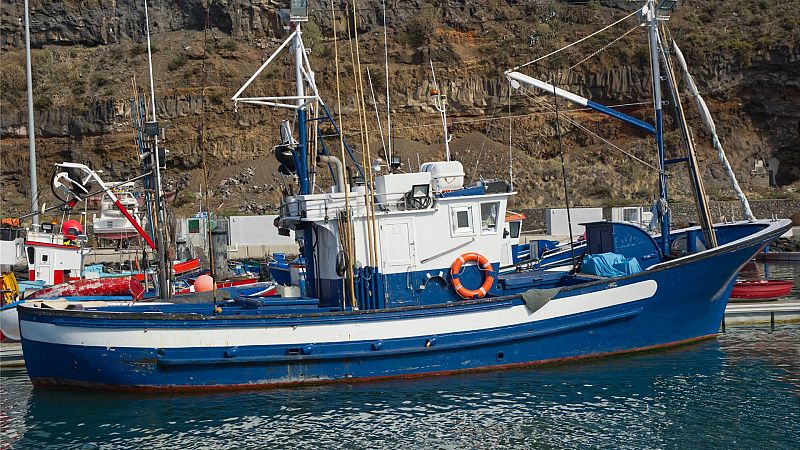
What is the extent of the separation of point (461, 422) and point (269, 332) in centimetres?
367

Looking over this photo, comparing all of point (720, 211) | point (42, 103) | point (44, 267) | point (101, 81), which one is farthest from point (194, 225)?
point (101, 81)

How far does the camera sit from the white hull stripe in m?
14.4

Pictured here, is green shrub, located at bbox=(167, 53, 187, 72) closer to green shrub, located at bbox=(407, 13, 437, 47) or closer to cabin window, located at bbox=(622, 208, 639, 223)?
green shrub, located at bbox=(407, 13, 437, 47)

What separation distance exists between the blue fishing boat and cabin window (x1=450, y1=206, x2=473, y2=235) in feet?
0.09

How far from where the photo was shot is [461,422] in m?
13.1

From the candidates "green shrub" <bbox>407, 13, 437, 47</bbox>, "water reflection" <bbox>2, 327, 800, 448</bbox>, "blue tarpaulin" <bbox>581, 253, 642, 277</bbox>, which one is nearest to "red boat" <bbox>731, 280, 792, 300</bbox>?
"water reflection" <bbox>2, 327, 800, 448</bbox>

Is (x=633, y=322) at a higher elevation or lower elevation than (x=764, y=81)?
lower

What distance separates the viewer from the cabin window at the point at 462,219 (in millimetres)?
16031

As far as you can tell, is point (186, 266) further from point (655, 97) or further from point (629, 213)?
point (629, 213)

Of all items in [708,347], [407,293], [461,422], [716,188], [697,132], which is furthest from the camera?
[697,132]

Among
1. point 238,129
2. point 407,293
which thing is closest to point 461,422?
point 407,293

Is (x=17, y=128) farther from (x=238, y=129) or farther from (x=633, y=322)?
(x=633, y=322)

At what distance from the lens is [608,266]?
678 inches

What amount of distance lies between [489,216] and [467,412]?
14.0 ft
